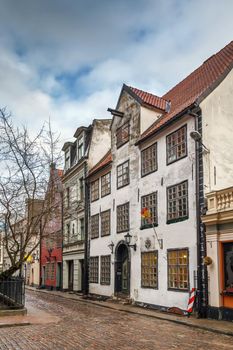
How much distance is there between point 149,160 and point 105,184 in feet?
19.9

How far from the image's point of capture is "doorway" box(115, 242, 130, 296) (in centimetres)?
2331

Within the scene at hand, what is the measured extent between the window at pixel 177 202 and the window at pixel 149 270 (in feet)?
7.31

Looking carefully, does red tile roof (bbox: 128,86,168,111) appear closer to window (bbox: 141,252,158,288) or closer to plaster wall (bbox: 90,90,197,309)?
plaster wall (bbox: 90,90,197,309)

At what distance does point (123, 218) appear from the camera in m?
23.5

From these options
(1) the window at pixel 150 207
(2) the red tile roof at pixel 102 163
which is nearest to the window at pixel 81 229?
(2) the red tile roof at pixel 102 163

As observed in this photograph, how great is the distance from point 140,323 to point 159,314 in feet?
8.53

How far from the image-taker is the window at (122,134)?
23.8 m

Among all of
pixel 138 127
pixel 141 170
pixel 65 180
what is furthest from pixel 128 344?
pixel 65 180

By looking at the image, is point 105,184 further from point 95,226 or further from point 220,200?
point 220,200

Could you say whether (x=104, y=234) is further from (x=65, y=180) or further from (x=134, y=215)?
(x=65, y=180)

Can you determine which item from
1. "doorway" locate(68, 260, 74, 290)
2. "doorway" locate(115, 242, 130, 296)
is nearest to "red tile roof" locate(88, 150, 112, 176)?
"doorway" locate(115, 242, 130, 296)

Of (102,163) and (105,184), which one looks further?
(102,163)

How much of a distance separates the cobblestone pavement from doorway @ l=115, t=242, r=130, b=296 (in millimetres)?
7363

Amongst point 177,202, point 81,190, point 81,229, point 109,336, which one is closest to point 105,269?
point 81,229
